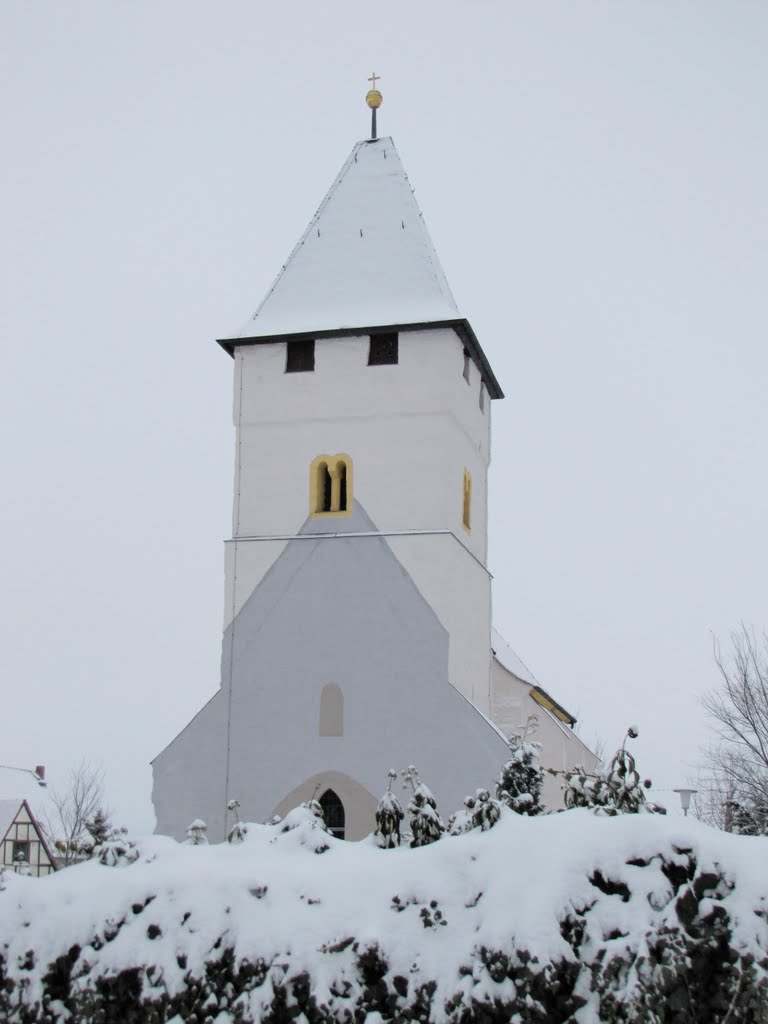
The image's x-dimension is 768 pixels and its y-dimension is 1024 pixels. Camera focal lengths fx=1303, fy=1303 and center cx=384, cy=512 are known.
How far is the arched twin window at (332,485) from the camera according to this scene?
2088 centimetres

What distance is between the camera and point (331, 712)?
19797 mm

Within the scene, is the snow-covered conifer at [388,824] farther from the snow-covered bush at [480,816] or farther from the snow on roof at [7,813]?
the snow on roof at [7,813]

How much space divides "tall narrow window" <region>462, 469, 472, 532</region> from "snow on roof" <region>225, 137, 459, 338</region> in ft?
9.16

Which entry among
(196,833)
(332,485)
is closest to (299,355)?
(332,485)

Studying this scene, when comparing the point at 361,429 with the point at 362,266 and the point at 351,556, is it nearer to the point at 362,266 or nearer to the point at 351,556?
the point at 351,556

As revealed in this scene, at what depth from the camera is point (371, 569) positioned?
802 inches

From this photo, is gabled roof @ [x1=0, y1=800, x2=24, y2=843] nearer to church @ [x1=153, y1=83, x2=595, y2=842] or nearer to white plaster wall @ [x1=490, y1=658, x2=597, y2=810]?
white plaster wall @ [x1=490, y1=658, x2=597, y2=810]

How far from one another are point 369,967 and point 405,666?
1394 cm

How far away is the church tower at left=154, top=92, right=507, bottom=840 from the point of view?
19.5 meters

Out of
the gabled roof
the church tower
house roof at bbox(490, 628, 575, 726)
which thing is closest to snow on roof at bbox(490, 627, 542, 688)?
house roof at bbox(490, 628, 575, 726)

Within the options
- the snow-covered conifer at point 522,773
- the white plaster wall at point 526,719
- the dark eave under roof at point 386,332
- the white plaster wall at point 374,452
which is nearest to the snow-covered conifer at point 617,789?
the snow-covered conifer at point 522,773

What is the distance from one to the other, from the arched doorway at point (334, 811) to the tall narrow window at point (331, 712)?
91 cm

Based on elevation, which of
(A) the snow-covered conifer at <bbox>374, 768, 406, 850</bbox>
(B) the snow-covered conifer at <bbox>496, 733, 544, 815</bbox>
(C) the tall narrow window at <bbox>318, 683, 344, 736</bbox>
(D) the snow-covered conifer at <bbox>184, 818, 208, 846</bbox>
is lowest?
(D) the snow-covered conifer at <bbox>184, 818, 208, 846</bbox>

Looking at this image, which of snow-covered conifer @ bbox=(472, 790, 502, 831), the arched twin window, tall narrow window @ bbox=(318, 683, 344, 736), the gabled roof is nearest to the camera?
snow-covered conifer @ bbox=(472, 790, 502, 831)
